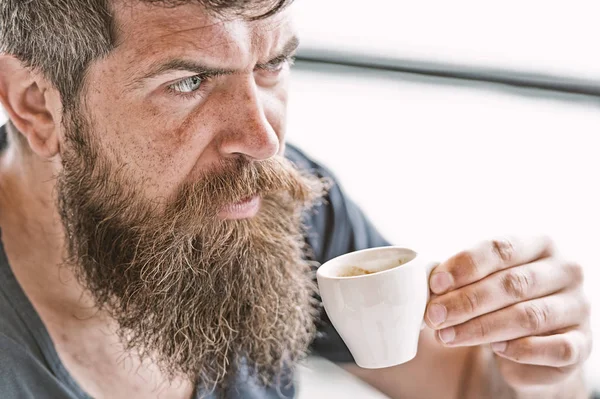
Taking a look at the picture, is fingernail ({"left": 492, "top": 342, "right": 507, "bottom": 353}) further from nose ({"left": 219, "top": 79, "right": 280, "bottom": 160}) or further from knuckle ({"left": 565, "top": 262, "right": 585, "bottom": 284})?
nose ({"left": 219, "top": 79, "right": 280, "bottom": 160})

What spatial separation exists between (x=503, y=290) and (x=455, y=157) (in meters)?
1.01

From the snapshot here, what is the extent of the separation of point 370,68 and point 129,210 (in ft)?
3.64

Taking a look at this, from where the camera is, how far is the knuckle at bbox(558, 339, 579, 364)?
3.95 feet

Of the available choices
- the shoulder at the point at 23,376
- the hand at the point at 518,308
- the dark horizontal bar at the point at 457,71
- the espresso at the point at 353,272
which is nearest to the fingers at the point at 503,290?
the hand at the point at 518,308

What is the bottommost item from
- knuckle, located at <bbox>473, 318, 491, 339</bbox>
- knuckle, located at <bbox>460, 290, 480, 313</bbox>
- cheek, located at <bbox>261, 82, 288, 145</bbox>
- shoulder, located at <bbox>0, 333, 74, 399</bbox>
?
shoulder, located at <bbox>0, 333, 74, 399</bbox>

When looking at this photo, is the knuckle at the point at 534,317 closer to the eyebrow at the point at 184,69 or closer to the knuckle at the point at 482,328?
the knuckle at the point at 482,328

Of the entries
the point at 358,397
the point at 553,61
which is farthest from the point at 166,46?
the point at 553,61

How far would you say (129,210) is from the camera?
1348 millimetres

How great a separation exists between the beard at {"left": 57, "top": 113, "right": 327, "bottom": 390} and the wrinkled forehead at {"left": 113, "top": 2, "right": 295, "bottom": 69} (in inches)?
6.9

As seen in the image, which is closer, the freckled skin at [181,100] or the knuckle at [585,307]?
the freckled skin at [181,100]

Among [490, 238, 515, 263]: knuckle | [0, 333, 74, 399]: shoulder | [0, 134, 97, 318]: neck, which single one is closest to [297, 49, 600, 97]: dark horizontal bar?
[490, 238, 515, 263]: knuckle

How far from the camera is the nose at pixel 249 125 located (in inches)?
47.9

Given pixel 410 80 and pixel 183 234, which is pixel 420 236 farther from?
Answer: pixel 183 234

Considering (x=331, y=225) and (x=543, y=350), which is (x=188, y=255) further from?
(x=543, y=350)
